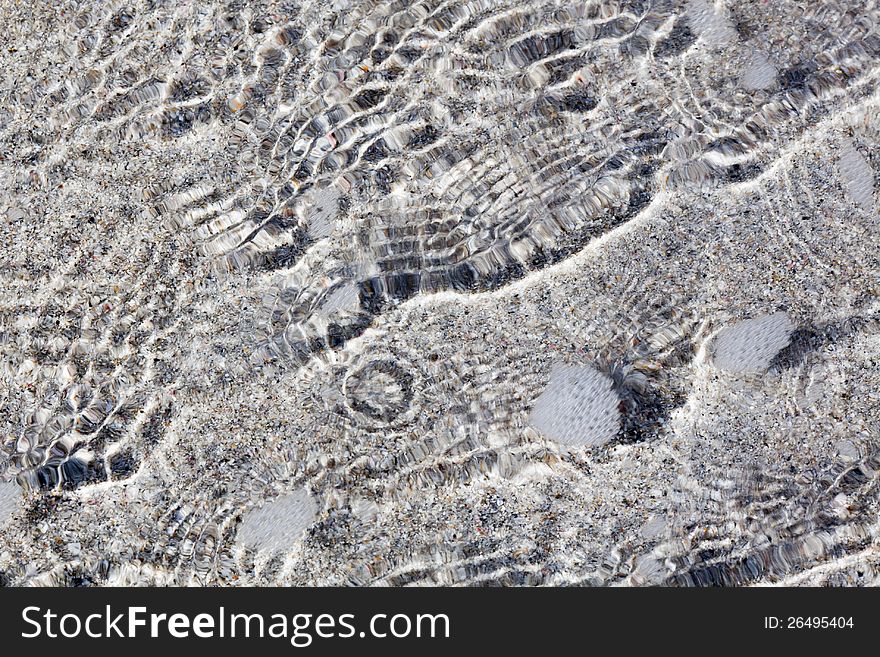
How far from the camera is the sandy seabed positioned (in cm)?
164

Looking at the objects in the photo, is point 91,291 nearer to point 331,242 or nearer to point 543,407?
point 331,242

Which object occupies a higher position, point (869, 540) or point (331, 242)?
point (331, 242)

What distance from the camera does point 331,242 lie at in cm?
173

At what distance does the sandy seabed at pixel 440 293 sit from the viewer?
1.64 metres

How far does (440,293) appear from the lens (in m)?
1.70

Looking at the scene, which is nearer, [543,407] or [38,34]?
[543,407]

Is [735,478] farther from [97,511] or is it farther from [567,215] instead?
[97,511]

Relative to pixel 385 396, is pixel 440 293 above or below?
above

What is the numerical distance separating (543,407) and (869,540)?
80cm

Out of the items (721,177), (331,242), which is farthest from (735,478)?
(331,242)

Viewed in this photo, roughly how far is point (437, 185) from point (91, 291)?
0.85 meters
